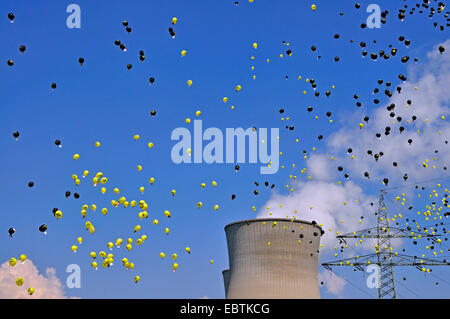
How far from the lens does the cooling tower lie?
40531 mm

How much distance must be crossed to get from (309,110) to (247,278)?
27.2 metres

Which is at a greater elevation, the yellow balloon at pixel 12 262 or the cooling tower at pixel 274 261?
the cooling tower at pixel 274 261

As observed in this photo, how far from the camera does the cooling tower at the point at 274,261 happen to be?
4053cm

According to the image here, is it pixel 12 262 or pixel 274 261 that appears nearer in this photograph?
pixel 12 262

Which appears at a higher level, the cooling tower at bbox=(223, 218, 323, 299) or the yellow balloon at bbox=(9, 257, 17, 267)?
the cooling tower at bbox=(223, 218, 323, 299)

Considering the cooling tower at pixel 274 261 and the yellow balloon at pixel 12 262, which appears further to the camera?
the cooling tower at pixel 274 261

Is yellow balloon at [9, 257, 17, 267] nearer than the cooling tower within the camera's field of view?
Yes

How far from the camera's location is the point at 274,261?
133 feet
